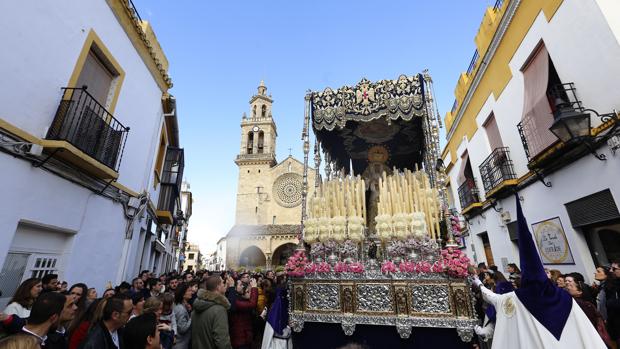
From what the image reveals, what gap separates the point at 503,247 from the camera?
294 inches

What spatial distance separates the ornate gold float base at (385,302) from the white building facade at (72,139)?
398 cm

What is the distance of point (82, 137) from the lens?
4.26m

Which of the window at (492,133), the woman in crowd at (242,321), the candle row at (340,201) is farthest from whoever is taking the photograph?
the window at (492,133)

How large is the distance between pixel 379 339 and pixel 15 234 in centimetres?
520

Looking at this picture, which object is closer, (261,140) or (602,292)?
(602,292)

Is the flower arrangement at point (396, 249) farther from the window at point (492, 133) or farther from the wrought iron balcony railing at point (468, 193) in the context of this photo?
the wrought iron balcony railing at point (468, 193)

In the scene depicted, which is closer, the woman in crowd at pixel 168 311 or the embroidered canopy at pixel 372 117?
the woman in crowd at pixel 168 311

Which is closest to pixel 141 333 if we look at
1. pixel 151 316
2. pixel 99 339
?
pixel 151 316

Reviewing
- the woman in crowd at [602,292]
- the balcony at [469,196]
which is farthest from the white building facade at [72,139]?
the balcony at [469,196]

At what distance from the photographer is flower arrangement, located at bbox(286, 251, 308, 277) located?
3653 millimetres

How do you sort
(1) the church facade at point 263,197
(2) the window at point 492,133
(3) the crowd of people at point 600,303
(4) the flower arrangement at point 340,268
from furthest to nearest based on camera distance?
(1) the church facade at point 263,197
(2) the window at point 492,133
(4) the flower arrangement at point 340,268
(3) the crowd of people at point 600,303

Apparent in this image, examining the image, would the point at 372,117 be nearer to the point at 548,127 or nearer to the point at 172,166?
the point at 548,127

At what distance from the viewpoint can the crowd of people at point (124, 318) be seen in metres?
1.61

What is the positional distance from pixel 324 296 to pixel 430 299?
4.43ft
